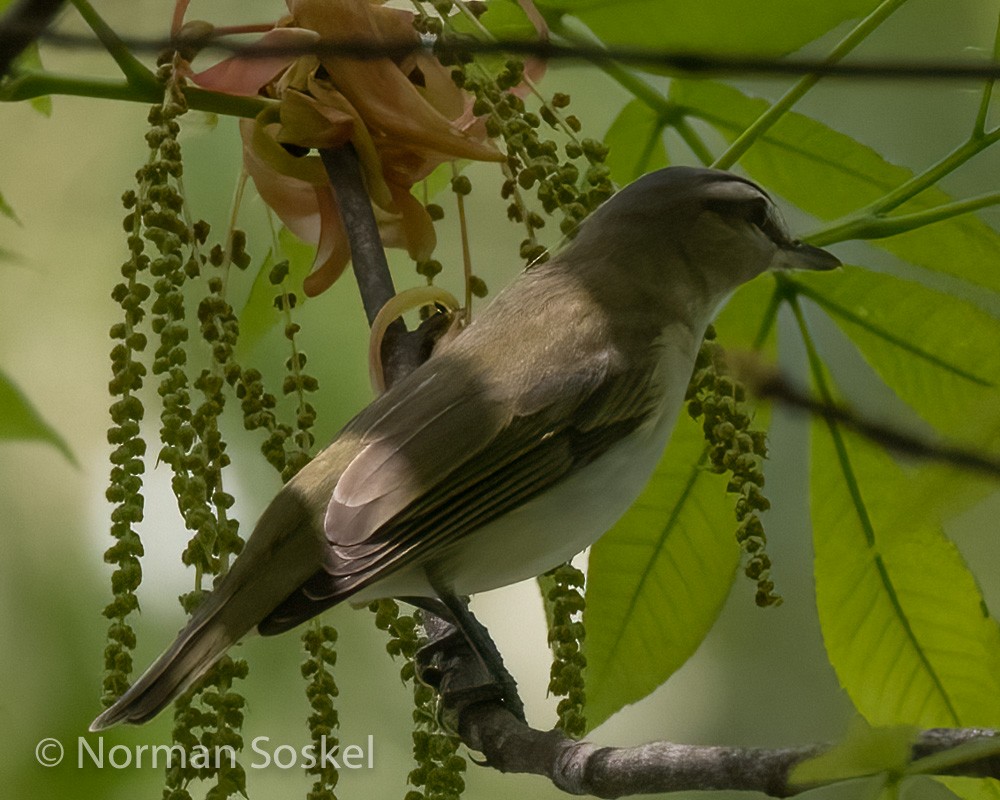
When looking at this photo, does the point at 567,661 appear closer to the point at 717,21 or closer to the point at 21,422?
the point at 21,422

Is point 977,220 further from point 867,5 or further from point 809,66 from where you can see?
point 809,66

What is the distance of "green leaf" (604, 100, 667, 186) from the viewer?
1832mm

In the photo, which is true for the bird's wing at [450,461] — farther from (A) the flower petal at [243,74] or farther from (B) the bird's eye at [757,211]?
(A) the flower petal at [243,74]

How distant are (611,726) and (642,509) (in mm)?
2223

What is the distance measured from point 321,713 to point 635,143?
3.13 feet

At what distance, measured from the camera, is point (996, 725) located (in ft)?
5.27

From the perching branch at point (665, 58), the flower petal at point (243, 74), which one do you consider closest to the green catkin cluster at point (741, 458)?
the flower petal at point (243, 74)

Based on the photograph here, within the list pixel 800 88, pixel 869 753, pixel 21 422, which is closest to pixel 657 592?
pixel 800 88

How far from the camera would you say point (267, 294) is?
1992 millimetres

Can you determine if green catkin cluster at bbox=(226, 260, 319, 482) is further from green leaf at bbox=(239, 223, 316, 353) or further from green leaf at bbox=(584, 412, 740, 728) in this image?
green leaf at bbox=(584, 412, 740, 728)

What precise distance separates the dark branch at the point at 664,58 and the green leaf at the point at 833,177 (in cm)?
116
